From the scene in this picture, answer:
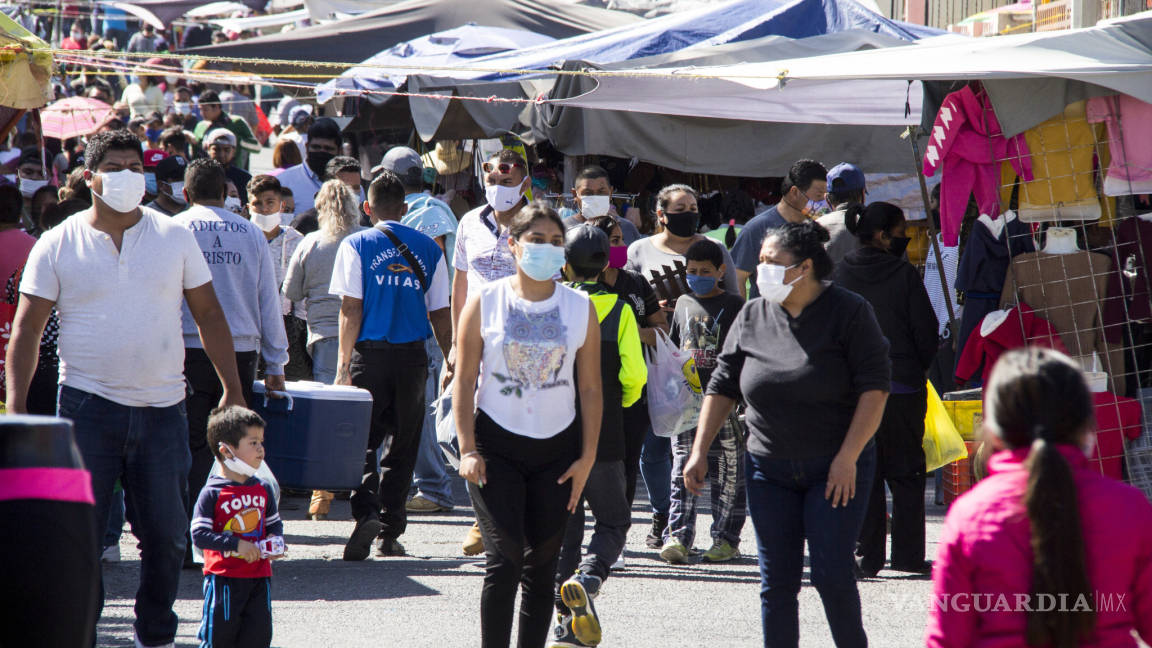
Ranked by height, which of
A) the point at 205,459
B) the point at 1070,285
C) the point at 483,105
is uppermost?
the point at 483,105

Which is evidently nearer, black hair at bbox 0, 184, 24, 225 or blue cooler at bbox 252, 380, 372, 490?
black hair at bbox 0, 184, 24, 225

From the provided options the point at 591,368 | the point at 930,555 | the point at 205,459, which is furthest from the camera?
the point at 930,555

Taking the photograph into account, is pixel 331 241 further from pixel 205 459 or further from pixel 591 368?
pixel 591 368

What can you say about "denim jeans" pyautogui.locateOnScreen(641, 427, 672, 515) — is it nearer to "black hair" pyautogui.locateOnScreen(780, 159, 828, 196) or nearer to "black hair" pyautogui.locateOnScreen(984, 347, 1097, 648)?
"black hair" pyautogui.locateOnScreen(780, 159, 828, 196)

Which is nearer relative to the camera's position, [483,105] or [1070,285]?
[1070,285]

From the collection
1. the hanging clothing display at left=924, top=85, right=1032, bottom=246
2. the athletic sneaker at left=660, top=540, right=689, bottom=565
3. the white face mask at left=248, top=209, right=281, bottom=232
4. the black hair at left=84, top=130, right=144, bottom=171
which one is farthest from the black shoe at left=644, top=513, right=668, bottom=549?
the black hair at left=84, top=130, right=144, bottom=171

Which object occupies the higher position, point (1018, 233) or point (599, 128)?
point (599, 128)

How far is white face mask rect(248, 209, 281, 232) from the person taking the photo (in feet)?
29.9

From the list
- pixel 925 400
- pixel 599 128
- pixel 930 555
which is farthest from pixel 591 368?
pixel 599 128

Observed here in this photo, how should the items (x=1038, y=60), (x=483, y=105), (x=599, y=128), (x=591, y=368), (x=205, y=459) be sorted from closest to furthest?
1. (x=591, y=368)
2. (x=1038, y=60)
3. (x=205, y=459)
4. (x=599, y=128)
5. (x=483, y=105)

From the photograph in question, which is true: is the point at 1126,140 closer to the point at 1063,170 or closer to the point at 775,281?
the point at 1063,170

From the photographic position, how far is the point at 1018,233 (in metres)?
7.67

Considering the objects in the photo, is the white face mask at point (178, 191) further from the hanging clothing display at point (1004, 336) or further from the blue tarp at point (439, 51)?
the hanging clothing display at point (1004, 336)

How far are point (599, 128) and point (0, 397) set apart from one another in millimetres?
4882
